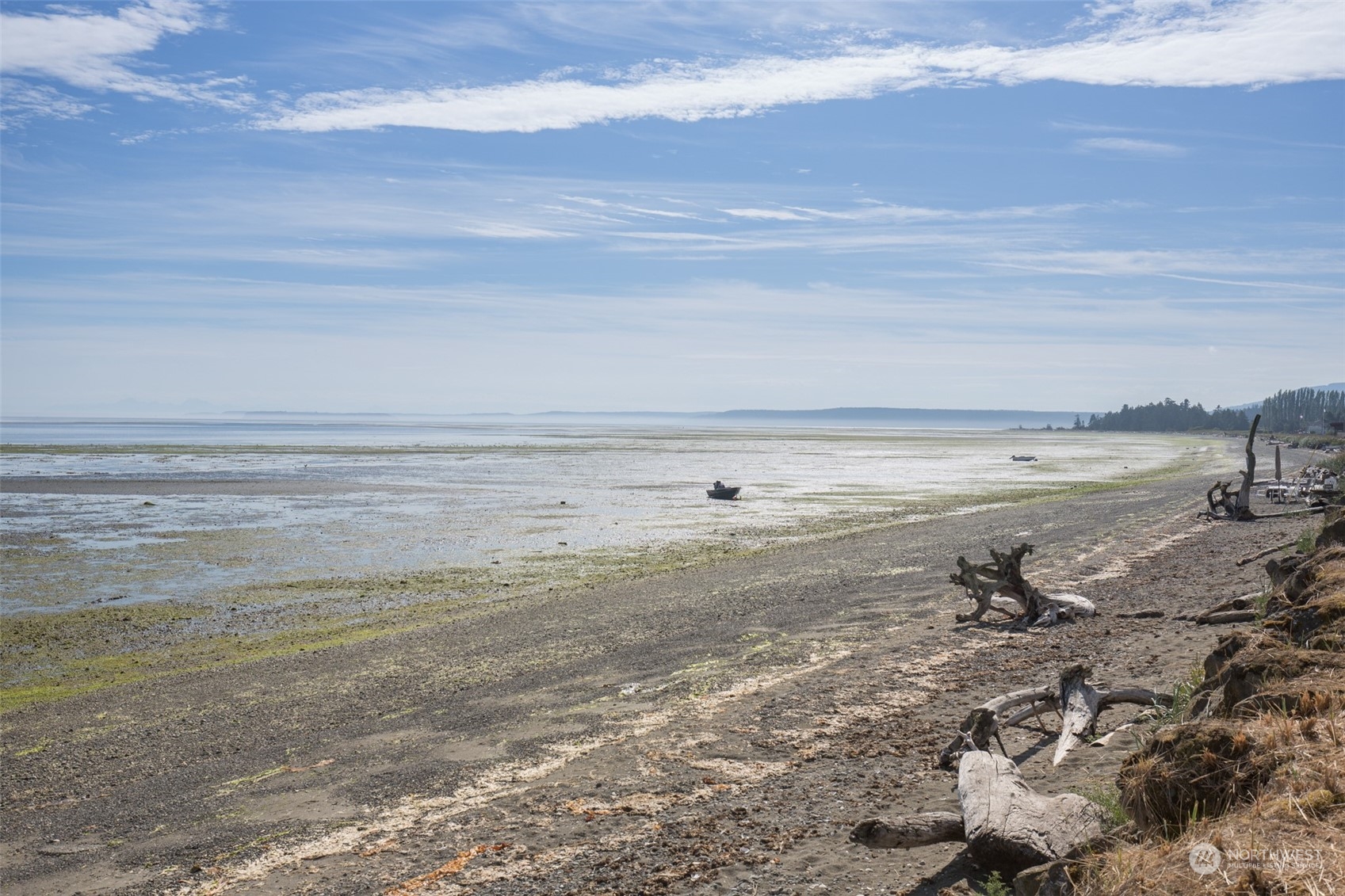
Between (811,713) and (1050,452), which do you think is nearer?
(811,713)

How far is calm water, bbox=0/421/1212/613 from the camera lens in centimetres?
2680

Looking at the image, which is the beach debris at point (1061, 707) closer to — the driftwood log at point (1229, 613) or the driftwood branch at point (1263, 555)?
the driftwood log at point (1229, 613)

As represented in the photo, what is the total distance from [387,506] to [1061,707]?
121 feet

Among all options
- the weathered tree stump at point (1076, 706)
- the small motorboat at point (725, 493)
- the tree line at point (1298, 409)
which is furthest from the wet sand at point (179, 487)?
the tree line at point (1298, 409)

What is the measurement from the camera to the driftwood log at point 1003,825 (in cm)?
579

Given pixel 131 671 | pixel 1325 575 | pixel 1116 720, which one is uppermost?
pixel 1325 575

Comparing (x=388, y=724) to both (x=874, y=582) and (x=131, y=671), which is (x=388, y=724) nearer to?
(x=131, y=671)

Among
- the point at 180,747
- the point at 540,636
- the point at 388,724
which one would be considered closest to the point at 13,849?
the point at 180,747

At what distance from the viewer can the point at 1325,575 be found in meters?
8.75

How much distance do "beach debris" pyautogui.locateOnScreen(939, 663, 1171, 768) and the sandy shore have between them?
224 millimetres

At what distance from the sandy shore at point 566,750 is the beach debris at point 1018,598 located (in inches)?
29.2

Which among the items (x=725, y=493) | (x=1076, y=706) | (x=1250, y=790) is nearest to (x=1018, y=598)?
(x=1076, y=706)

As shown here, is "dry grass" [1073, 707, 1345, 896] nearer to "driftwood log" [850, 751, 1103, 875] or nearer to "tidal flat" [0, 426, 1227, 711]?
"driftwood log" [850, 751, 1103, 875]

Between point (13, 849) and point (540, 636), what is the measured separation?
9.31 metres
